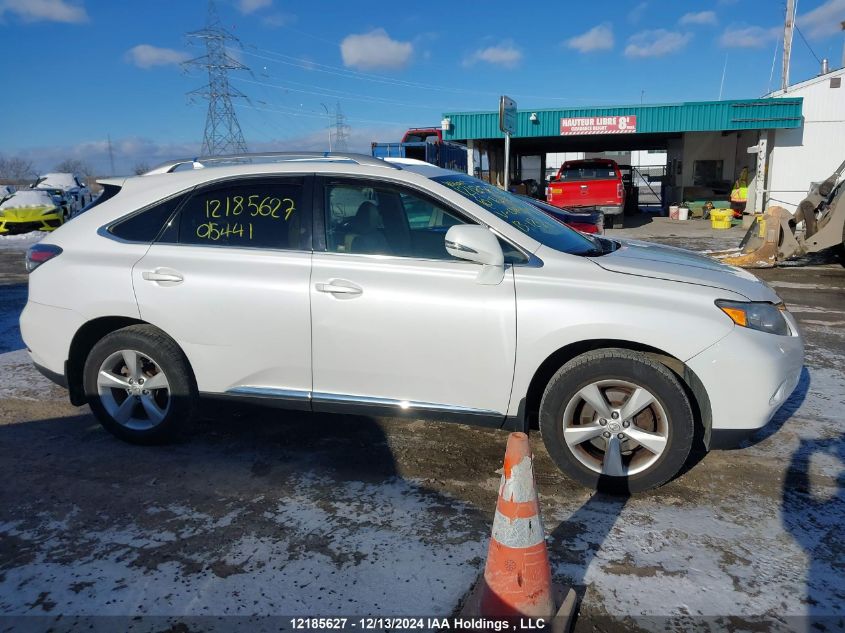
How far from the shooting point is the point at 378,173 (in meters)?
3.89

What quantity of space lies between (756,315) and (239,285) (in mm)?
2908

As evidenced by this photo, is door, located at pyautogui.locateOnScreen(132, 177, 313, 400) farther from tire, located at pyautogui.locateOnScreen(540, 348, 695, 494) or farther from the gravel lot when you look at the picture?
tire, located at pyautogui.locateOnScreen(540, 348, 695, 494)

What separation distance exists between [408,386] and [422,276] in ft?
2.07

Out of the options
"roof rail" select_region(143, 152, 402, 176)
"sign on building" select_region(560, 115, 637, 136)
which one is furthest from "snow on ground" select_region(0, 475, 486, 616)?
"sign on building" select_region(560, 115, 637, 136)

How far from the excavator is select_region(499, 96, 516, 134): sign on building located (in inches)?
194

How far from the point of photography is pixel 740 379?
3.28 meters

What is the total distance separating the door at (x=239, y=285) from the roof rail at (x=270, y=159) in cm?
27

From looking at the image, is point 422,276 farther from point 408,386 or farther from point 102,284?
point 102,284

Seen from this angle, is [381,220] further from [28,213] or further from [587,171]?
[28,213]

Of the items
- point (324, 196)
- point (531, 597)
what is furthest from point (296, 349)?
point (531, 597)

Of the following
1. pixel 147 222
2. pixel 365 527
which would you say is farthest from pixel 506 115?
pixel 365 527

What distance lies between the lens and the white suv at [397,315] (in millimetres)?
3367

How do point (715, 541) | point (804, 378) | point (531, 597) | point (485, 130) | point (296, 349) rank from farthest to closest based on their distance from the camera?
point (485, 130) → point (804, 378) → point (296, 349) → point (715, 541) → point (531, 597)

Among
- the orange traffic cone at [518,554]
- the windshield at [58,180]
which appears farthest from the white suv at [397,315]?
the windshield at [58,180]
